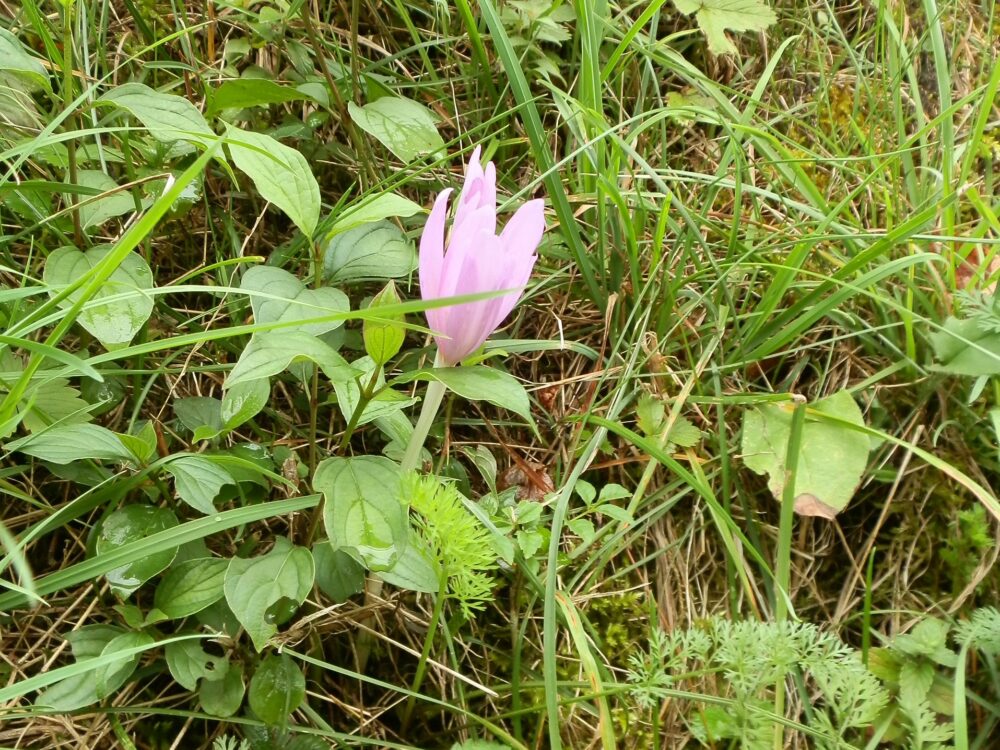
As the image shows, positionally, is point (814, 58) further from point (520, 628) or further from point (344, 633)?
point (344, 633)

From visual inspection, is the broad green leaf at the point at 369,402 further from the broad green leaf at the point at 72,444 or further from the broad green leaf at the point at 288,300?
the broad green leaf at the point at 72,444

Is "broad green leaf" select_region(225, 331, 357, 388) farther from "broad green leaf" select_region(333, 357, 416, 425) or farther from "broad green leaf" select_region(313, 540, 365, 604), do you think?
"broad green leaf" select_region(313, 540, 365, 604)

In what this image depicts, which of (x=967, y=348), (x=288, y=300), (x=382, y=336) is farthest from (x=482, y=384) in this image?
(x=967, y=348)

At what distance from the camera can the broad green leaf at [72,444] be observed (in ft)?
3.19

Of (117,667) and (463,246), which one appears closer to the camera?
(463,246)

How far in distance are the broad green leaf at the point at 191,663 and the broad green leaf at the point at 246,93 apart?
77cm

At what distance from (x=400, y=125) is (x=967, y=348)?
1.01 m

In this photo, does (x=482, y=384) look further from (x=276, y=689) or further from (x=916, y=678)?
(x=916, y=678)

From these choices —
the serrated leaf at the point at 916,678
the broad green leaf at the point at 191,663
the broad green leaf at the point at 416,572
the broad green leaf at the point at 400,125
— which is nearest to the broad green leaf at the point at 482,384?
the broad green leaf at the point at 416,572

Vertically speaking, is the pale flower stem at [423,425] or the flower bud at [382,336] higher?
the flower bud at [382,336]

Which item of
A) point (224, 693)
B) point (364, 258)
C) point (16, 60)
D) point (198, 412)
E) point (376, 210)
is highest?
point (16, 60)

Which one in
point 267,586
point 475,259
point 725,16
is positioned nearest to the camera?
point 475,259

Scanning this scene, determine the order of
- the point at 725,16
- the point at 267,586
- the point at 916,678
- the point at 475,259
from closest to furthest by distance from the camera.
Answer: the point at 475,259, the point at 267,586, the point at 916,678, the point at 725,16

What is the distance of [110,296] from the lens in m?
A: 1.00
